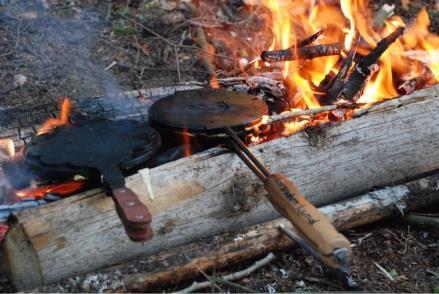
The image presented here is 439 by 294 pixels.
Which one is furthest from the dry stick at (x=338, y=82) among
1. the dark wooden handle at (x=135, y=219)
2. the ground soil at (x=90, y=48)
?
the ground soil at (x=90, y=48)

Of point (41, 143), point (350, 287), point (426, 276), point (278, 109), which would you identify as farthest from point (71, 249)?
point (426, 276)

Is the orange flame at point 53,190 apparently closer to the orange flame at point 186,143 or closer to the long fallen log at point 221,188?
the long fallen log at point 221,188

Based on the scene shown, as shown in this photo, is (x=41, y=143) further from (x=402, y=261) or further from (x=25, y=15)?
(x=25, y=15)

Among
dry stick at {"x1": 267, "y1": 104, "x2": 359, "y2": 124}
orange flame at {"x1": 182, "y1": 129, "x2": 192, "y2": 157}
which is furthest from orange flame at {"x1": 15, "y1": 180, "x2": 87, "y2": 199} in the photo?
dry stick at {"x1": 267, "y1": 104, "x2": 359, "y2": 124}

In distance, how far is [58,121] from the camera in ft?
11.4

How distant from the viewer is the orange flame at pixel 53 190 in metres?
2.86

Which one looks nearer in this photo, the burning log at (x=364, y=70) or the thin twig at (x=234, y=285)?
the thin twig at (x=234, y=285)

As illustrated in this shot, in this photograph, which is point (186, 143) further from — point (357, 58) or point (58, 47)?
point (58, 47)

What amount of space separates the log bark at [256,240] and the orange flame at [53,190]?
0.57m

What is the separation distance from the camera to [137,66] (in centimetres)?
639

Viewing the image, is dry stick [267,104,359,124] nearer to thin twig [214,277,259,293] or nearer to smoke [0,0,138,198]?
thin twig [214,277,259,293]

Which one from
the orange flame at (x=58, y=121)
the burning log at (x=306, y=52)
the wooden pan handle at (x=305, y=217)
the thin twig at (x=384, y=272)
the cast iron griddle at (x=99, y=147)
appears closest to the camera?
the wooden pan handle at (x=305, y=217)

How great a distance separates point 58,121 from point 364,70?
2269 millimetres

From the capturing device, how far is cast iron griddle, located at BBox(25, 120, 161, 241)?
2.66m
